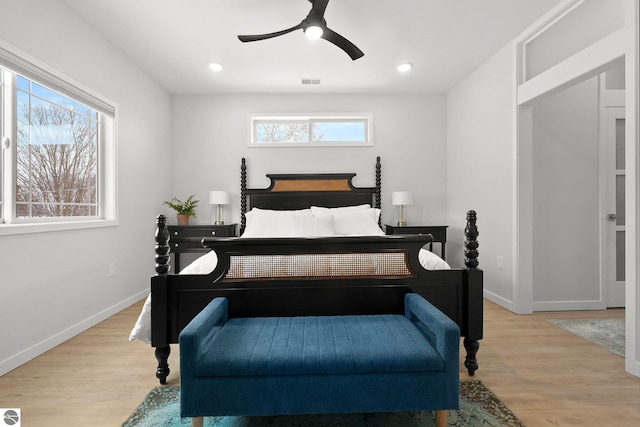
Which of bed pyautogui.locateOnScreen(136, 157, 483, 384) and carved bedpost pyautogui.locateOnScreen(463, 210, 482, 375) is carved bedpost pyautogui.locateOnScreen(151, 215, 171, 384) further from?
carved bedpost pyautogui.locateOnScreen(463, 210, 482, 375)

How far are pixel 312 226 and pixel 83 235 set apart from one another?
208 cm

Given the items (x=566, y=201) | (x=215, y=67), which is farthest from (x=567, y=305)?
(x=215, y=67)

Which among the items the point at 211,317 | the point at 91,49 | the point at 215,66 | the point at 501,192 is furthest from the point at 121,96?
the point at 501,192

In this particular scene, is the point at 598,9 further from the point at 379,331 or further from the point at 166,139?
the point at 166,139

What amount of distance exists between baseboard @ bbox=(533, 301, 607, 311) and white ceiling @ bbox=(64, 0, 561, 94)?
8.56 feet

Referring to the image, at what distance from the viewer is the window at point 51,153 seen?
2.25m

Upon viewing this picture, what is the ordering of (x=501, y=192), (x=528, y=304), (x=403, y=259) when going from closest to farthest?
1. (x=403, y=259)
2. (x=528, y=304)
3. (x=501, y=192)

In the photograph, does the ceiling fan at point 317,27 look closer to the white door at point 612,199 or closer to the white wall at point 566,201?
the white wall at point 566,201

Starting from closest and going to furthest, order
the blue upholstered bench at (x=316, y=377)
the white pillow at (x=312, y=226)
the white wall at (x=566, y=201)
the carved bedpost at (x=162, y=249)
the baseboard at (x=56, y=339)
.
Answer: the blue upholstered bench at (x=316, y=377) → the carved bedpost at (x=162, y=249) → the baseboard at (x=56, y=339) → the white wall at (x=566, y=201) → the white pillow at (x=312, y=226)

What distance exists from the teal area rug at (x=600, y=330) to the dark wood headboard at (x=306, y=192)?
2360mm

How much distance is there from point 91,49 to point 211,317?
276cm

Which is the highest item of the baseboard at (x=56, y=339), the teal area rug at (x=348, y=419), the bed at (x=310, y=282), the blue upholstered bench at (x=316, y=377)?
the bed at (x=310, y=282)

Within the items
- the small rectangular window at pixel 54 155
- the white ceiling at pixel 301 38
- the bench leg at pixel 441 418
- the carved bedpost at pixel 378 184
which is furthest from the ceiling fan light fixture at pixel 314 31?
A: the bench leg at pixel 441 418

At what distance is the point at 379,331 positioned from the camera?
5.39 feet
